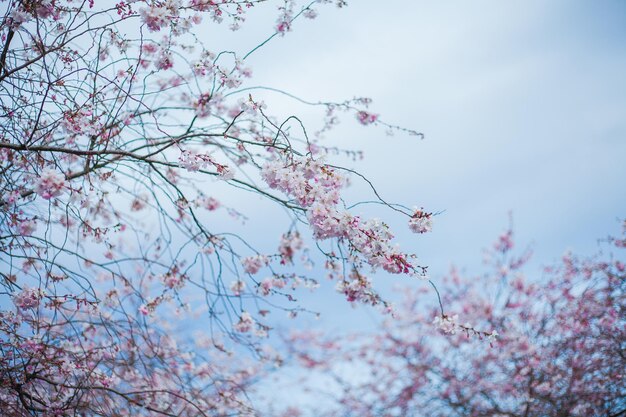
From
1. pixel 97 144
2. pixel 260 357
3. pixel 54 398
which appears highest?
pixel 97 144

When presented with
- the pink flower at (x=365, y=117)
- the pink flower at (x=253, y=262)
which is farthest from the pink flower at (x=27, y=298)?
the pink flower at (x=365, y=117)

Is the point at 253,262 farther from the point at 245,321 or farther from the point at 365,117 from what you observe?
the point at 365,117

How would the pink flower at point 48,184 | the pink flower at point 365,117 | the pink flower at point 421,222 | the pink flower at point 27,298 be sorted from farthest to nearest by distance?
the pink flower at point 365,117
the pink flower at point 27,298
the pink flower at point 421,222
the pink flower at point 48,184

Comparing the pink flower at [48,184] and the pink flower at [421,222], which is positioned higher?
the pink flower at [421,222]

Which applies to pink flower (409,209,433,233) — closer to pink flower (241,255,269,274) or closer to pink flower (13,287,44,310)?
pink flower (241,255,269,274)

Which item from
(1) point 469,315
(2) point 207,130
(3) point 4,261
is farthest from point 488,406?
(3) point 4,261

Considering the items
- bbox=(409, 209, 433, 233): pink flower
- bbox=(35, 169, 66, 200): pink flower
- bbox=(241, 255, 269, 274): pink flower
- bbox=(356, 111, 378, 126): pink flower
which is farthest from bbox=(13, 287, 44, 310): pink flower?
bbox=(356, 111, 378, 126): pink flower

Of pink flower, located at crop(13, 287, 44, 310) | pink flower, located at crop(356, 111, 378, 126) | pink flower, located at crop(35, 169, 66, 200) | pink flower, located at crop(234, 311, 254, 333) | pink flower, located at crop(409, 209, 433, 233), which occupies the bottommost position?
pink flower, located at crop(13, 287, 44, 310)

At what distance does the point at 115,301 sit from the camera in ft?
11.9

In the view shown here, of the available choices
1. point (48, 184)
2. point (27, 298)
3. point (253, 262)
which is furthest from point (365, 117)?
point (27, 298)

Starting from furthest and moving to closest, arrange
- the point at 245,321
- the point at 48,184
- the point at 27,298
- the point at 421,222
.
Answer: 1. the point at 245,321
2. the point at 27,298
3. the point at 421,222
4. the point at 48,184

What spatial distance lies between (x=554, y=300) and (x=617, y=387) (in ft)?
9.14

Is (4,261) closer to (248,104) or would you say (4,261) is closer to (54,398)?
(54,398)

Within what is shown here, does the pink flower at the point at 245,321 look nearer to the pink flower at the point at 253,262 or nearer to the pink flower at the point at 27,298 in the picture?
the pink flower at the point at 253,262
